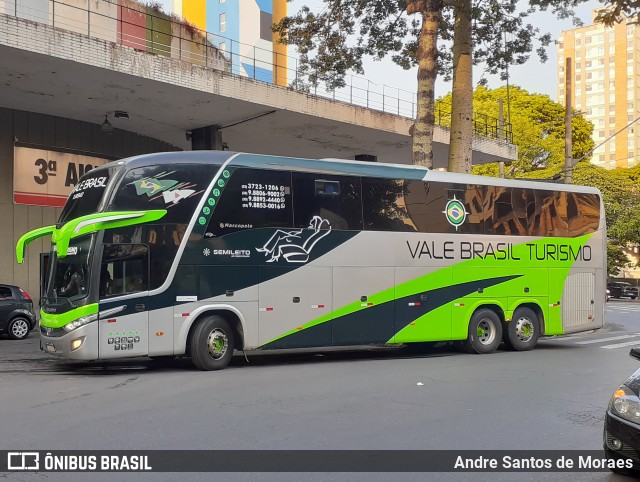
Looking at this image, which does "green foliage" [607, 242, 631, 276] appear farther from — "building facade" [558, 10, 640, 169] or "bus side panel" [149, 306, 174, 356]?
"building facade" [558, 10, 640, 169]

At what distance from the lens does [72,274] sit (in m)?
12.2

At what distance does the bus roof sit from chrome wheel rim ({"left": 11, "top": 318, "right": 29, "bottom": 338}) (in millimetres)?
8046

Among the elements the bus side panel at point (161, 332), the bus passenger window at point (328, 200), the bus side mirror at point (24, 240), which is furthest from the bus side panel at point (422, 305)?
the bus side mirror at point (24, 240)

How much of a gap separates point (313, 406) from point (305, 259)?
5.10 m

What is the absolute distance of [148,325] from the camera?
1230cm

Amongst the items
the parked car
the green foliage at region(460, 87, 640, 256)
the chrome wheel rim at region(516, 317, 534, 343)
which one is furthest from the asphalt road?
the parked car

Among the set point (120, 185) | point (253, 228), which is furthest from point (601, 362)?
point (120, 185)

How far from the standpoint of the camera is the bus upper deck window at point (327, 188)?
14180mm

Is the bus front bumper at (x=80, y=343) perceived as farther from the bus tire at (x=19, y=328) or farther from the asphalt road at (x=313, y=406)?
the bus tire at (x=19, y=328)

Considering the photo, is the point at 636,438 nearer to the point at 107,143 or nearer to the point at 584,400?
the point at 584,400

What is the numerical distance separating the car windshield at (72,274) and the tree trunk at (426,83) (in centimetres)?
983

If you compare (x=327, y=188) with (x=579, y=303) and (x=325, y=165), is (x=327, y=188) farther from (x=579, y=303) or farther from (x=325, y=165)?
(x=579, y=303)

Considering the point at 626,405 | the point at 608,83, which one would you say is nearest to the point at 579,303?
the point at 626,405

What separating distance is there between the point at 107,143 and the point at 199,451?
1891 centimetres
